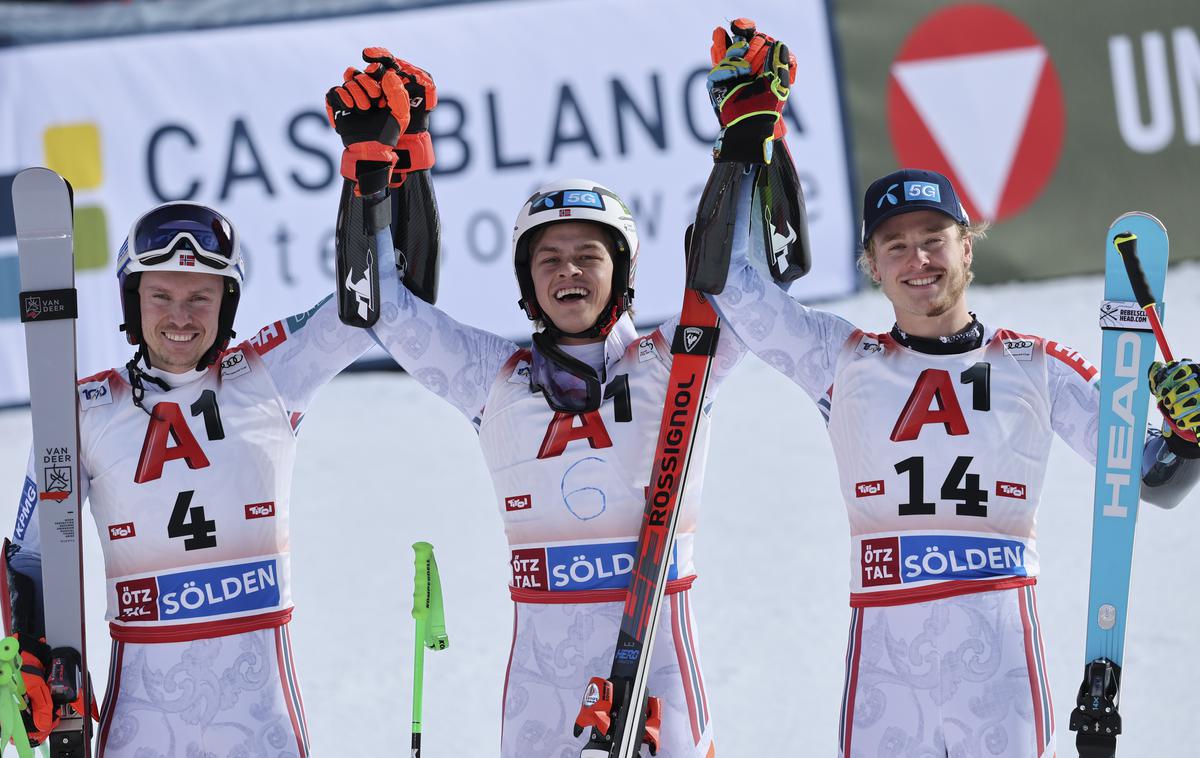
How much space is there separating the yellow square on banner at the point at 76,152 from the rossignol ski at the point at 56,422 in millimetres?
5977

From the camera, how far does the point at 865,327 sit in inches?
392

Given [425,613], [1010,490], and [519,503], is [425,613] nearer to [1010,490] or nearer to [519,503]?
[519,503]

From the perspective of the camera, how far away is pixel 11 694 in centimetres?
429

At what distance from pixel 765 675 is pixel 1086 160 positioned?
497 centimetres

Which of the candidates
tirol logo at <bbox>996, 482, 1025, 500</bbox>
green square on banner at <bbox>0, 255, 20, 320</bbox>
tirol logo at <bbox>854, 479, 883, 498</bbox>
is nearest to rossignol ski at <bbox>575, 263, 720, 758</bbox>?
tirol logo at <bbox>854, 479, 883, 498</bbox>

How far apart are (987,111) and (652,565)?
6.87 metres

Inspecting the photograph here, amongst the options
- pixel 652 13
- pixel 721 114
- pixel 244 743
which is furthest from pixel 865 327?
pixel 244 743

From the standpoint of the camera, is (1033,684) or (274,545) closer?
(1033,684)

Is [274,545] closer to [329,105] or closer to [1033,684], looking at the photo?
[329,105]

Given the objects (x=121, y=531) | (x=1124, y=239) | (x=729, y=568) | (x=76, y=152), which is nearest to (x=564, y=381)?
(x=121, y=531)

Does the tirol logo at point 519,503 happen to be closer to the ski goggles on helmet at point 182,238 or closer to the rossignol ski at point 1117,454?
the ski goggles on helmet at point 182,238

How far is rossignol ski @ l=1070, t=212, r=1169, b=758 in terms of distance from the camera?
13.3ft

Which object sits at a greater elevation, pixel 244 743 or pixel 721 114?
pixel 721 114

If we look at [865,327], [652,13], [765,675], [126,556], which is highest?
[652,13]
